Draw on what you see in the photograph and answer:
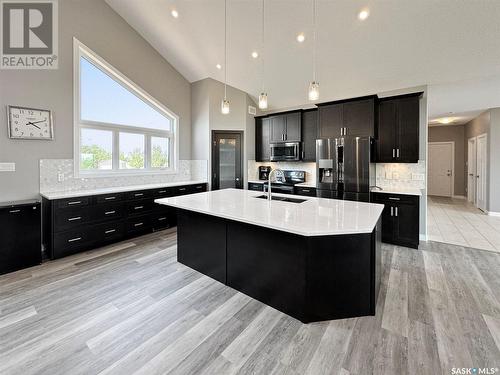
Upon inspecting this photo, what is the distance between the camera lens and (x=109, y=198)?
152 inches

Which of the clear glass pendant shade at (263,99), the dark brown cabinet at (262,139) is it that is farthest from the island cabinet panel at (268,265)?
the dark brown cabinet at (262,139)

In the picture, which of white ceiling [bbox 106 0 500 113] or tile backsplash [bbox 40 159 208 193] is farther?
tile backsplash [bbox 40 159 208 193]

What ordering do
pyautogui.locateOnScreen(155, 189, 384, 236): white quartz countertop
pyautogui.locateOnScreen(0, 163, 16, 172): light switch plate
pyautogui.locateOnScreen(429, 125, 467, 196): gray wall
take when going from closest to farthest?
pyautogui.locateOnScreen(155, 189, 384, 236): white quartz countertop, pyautogui.locateOnScreen(0, 163, 16, 172): light switch plate, pyautogui.locateOnScreen(429, 125, 467, 196): gray wall

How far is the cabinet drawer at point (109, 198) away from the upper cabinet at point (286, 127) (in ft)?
11.3

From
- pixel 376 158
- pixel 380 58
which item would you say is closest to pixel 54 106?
pixel 380 58

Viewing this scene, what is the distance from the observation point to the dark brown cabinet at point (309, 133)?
16.8ft

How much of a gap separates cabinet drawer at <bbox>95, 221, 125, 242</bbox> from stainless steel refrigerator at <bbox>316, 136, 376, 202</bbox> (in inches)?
140

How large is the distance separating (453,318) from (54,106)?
5425 millimetres

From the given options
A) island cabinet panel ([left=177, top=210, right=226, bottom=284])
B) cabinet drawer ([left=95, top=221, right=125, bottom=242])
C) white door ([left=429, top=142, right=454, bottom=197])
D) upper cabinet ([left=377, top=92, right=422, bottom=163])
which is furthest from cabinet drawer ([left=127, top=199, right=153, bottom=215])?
white door ([left=429, top=142, right=454, bottom=197])

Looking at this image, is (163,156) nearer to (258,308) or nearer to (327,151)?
(327,151)

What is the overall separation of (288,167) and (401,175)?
235 cm

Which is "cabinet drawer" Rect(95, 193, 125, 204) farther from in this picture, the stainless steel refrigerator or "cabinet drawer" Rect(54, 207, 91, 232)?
the stainless steel refrigerator

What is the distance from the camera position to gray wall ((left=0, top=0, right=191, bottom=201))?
319cm

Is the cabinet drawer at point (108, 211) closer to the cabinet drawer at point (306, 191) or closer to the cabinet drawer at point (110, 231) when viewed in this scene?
the cabinet drawer at point (110, 231)
